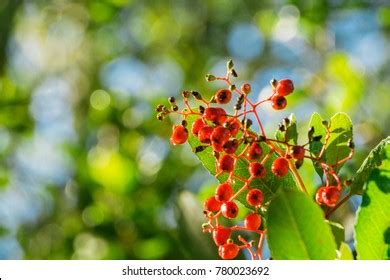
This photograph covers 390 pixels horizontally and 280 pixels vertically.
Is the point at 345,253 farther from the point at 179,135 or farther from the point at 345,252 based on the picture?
the point at 179,135

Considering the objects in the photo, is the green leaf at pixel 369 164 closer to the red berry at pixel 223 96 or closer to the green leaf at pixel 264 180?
the green leaf at pixel 264 180

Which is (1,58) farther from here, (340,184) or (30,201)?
(340,184)

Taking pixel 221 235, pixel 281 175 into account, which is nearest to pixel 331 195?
pixel 281 175

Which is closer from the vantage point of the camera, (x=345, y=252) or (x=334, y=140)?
(x=345, y=252)

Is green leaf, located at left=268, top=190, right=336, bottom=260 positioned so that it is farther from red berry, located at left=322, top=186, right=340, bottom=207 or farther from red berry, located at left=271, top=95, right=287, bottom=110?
red berry, located at left=271, top=95, right=287, bottom=110

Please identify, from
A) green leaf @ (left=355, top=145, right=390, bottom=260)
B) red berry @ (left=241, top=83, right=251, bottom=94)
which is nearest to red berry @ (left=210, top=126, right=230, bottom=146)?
red berry @ (left=241, top=83, right=251, bottom=94)

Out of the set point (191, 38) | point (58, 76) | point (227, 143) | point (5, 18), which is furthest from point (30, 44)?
point (227, 143)

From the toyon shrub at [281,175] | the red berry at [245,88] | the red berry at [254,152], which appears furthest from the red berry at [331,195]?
the red berry at [245,88]

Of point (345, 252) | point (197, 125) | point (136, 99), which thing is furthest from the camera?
point (136, 99)
